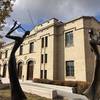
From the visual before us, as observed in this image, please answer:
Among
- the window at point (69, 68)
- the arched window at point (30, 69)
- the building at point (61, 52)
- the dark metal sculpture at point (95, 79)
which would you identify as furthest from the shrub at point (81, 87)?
the arched window at point (30, 69)

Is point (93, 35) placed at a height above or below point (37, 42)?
below

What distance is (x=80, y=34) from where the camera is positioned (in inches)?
1014

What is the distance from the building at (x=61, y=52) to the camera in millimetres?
25141

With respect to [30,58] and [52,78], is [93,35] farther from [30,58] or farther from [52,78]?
[30,58]

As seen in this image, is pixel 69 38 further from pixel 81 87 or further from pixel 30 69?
pixel 30 69

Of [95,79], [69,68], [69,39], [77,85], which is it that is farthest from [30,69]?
[95,79]

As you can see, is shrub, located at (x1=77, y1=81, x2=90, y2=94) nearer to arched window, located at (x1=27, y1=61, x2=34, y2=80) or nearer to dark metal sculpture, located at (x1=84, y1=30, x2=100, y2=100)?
dark metal sculpture, located at (x1=84, y1=30, x2=100, y2=100)

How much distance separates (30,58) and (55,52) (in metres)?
6.70

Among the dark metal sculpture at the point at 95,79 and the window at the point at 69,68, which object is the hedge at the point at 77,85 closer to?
the window at the point at 69,68

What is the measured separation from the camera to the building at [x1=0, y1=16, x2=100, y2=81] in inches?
990

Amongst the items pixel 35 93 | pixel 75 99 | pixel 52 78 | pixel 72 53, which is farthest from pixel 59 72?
pixel 75 99

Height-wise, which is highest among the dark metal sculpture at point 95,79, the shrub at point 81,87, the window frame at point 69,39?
the window frame at point 69,39

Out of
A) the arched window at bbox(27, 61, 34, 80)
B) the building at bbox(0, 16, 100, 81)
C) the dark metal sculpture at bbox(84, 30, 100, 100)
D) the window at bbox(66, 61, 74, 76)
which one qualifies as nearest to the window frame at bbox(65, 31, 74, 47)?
the building at bbox(0, 16, 100, 81)

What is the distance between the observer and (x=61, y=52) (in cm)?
2853
